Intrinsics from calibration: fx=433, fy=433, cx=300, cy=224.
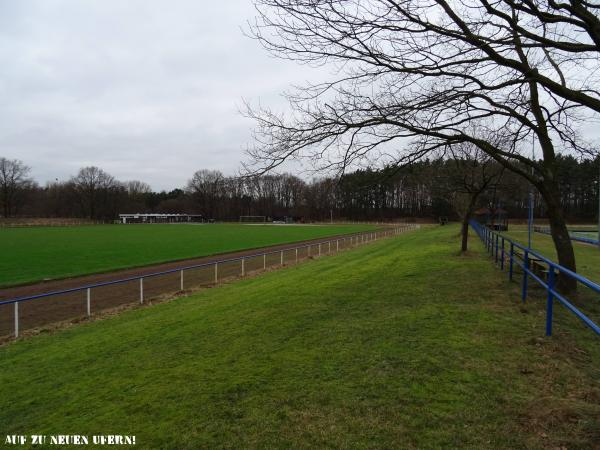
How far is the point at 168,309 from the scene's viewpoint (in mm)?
11500

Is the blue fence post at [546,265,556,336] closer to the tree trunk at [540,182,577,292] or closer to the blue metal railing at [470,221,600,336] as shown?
the blue metal railing at [470,221,600,336]

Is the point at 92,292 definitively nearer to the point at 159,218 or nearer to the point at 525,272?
the point at 525,272

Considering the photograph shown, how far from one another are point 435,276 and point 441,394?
859 cm

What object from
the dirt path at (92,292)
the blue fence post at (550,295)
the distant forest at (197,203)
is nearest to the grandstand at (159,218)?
the distant forest at (197,203)

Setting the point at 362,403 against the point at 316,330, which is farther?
the point at 316,330

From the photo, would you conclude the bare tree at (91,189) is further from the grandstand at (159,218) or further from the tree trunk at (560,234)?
the tree trunk at (560,234)

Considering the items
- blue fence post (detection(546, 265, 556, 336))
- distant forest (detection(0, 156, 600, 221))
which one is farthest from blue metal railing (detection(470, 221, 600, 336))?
distant forest (detection(0, 156, 600, 221))

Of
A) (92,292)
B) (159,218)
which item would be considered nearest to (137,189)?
(159,218)

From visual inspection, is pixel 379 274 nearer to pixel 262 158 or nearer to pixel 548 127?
pixel 548 127

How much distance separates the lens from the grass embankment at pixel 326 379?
3801mm

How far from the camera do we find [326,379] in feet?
16.3

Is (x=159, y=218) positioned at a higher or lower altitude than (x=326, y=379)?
higher

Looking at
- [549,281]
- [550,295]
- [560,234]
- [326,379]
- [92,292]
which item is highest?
[560,234]

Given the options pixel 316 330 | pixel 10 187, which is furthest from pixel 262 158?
pixel 10 187
